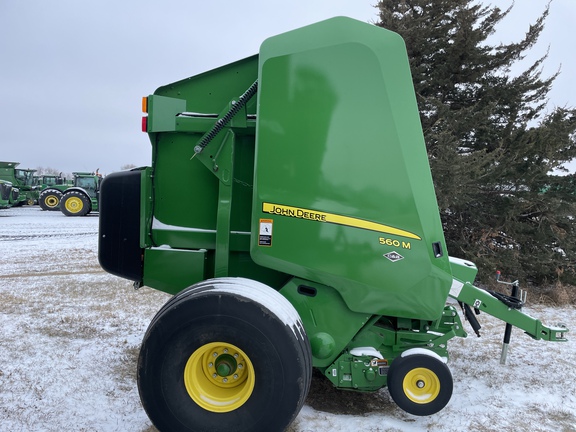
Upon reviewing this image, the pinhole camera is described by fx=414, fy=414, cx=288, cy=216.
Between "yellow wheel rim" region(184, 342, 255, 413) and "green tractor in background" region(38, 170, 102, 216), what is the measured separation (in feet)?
66.4

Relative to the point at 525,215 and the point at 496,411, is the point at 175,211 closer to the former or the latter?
the point at 496,411

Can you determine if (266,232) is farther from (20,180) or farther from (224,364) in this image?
(20,180)

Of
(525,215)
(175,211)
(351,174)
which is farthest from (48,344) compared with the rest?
(525,215)

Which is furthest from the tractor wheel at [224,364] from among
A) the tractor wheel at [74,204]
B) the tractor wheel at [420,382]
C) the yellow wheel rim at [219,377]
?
the tractor wheel at [74,204]

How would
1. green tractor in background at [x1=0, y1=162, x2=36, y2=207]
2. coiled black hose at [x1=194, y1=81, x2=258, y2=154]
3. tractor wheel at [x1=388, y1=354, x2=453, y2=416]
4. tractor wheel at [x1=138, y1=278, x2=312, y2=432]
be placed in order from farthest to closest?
1. green tractor in background at [x1=0, y1=162, x2=36, y2=207]
2. coiled black hose at [x1=194, y1=81, x2=258, y2=154]
3. tractor wheel at [x1=388, y1=354, x2=453, y2=416]
4. tractor wheel at [x1=138, y1=278, x2=312, y2=432]

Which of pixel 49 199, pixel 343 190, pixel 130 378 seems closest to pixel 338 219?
pixel 343 190

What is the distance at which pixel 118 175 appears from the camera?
10.3 ft

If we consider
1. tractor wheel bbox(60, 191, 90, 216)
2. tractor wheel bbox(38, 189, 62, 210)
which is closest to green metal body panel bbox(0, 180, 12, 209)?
tractor wheel bbox(38, 189, 62, 210)

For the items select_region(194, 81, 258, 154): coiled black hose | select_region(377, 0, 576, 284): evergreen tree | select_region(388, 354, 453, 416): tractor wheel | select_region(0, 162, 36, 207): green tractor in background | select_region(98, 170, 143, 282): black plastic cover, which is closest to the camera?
select_region(388, 354, 453, 416): tractor wheel

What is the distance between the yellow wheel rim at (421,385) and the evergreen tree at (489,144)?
436cm

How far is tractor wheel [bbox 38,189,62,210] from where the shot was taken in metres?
→ 22.1

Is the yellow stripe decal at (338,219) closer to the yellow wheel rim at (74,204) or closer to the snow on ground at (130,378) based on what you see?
the snow on ground at (130,378)

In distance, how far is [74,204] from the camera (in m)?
20.3

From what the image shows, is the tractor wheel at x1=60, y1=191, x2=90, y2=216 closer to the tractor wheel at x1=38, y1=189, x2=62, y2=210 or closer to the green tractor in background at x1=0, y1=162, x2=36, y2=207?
the tractor wheel at x1=38, y1=189, x2=62, y2=210
